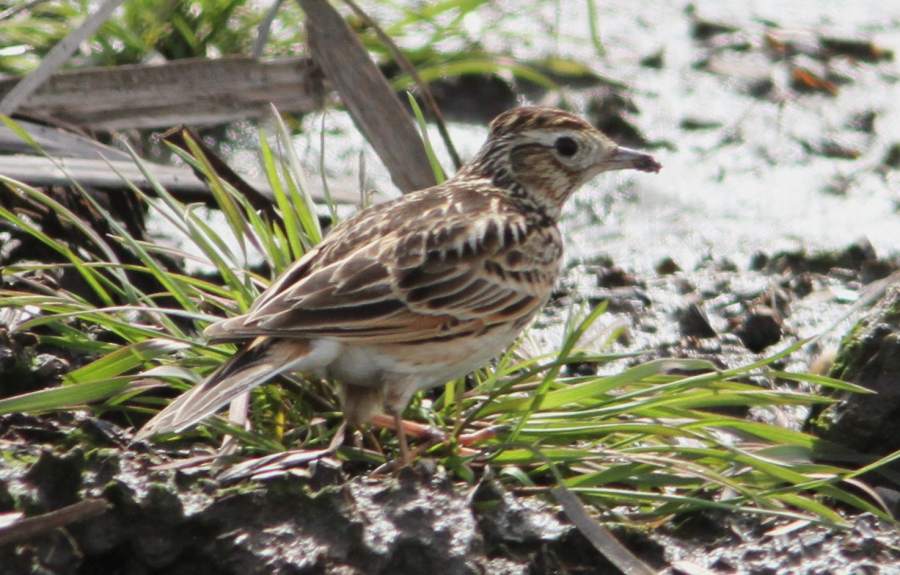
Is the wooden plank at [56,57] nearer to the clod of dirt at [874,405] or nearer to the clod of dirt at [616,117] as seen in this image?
the clod of dirt at [874,405]

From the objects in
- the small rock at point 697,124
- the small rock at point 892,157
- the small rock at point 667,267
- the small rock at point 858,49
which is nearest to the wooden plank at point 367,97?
the small rock at point 667,267

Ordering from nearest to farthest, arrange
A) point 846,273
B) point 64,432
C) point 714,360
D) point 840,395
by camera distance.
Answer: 1. point 64,432
2. point 840,395
3. point 714,360
4. point 846,273

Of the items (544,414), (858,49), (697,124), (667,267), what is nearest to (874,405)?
(544,414)

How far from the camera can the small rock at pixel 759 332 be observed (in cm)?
732

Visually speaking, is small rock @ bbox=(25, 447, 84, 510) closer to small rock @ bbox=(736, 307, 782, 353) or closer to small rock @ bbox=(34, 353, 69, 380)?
small rock @ bbox=(34, 353, 69, 380)

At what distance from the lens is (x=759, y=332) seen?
733cm

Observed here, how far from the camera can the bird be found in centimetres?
521

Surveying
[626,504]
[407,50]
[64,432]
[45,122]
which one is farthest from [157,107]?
[626,504]

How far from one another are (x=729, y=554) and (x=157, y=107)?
134 inches

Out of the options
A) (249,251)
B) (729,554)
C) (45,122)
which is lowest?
(729,554)

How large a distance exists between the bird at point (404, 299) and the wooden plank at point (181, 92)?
148 cm

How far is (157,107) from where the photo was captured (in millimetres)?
7559

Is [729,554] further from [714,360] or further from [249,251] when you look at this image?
[249,251]

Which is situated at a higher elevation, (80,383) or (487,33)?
(487,33)
